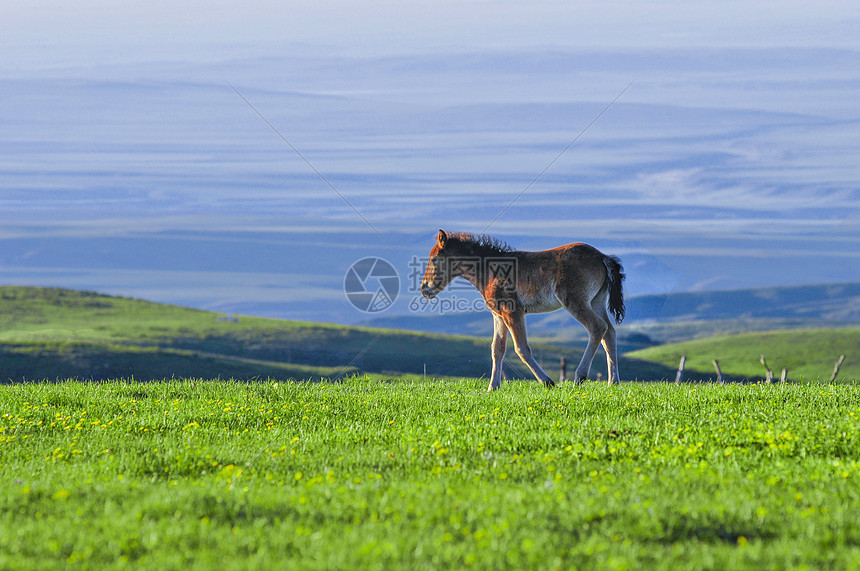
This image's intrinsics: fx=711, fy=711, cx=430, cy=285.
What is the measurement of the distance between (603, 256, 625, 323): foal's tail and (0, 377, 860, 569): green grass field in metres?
2.97

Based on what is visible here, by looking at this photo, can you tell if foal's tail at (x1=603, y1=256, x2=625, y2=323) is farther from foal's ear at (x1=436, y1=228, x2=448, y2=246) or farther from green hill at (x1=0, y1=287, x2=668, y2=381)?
green hill at (x1=0, y1=287, x2=668, y2=381)

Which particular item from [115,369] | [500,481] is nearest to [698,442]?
[500,481]

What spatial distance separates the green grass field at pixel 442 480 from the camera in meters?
6.88

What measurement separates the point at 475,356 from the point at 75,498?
465 ft

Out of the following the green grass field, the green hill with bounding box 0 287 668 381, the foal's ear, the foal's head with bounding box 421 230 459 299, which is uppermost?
the foal's ear

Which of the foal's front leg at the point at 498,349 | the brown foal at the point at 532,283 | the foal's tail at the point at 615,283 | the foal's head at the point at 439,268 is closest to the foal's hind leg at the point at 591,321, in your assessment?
the brown foal at the point at 532,283

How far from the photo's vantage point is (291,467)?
10.4 metres

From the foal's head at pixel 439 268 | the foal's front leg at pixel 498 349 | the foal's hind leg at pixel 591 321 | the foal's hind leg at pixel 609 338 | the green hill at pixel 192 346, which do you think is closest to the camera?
the foal's hind leg at pixel 591 321

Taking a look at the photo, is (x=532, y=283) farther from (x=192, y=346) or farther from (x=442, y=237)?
(x=192, y=346)

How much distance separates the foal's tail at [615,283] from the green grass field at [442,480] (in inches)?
117

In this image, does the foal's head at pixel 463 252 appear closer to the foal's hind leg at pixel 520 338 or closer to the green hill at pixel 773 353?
the foal's hind leg at pixel 520 338

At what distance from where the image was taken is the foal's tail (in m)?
18.0

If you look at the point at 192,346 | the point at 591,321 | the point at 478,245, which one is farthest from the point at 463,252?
the point at 192,346

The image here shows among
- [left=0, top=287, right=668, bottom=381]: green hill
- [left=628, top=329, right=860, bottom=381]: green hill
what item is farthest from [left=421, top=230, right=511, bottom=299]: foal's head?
[left=628, top=329, right=860, bottom=381]: green hill
